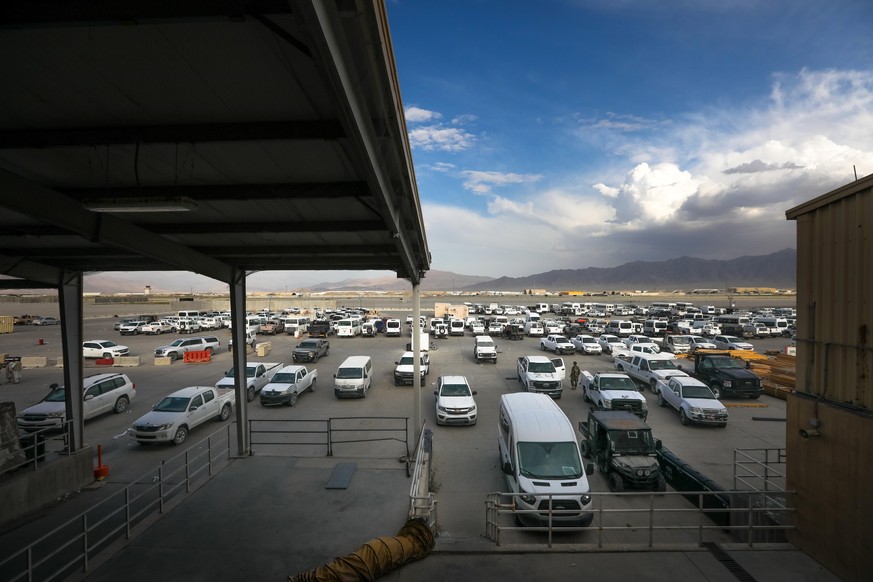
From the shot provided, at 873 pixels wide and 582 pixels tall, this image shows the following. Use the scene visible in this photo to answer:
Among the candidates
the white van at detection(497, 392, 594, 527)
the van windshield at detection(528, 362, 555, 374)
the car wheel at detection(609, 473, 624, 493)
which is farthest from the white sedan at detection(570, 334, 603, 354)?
the white van at detection(497, 392, 594, 527)

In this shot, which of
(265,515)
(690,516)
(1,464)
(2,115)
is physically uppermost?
(2,115)

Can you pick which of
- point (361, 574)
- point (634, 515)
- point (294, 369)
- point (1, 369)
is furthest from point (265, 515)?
point (1, 369)

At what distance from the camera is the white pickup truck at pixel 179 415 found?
1290 cm

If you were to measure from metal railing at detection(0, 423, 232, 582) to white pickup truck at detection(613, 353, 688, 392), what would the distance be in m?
17.2

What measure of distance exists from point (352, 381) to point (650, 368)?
13667mm

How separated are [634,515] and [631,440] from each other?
1715 millimetres

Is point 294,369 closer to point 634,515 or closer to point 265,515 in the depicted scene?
point 265,515

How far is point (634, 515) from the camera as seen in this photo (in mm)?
9141

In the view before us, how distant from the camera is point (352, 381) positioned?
60.7 ft

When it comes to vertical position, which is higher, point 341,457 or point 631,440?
point 631,440

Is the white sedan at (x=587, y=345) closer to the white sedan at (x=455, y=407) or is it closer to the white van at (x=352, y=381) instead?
the white sedan at (x=455, y=407)

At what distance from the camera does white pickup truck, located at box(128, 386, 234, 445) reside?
12.9m

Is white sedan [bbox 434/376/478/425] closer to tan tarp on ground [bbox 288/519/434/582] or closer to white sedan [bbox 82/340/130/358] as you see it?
tan tarp on ground [bbox 288/519/434/582]

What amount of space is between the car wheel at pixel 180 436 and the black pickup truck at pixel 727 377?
20.4 m
